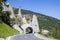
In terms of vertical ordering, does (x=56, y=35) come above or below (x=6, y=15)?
below

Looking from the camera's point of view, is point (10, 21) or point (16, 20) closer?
point (10, 21)

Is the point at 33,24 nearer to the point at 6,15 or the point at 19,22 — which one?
the point at 19,22

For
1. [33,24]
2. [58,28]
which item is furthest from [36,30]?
[58,28]

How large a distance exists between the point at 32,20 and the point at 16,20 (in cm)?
1071

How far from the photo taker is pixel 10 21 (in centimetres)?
5478

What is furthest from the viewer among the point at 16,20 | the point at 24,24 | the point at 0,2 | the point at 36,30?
the point at 36,30

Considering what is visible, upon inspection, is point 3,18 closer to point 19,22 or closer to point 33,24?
point 19,22

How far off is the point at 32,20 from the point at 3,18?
23.6m

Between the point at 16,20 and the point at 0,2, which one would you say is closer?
the point at 0,2

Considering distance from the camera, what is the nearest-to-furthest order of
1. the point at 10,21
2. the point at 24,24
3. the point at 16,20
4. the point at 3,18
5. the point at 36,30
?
the point at 3,18 → the point at 10,21 → the point at 16,20 → the point at 24,24 → the point at 36,30

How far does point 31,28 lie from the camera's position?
69438 mm

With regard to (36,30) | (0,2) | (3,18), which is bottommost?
(36,30)

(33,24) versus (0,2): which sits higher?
(0,2)

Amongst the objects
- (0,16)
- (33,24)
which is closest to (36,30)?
(33,24)
